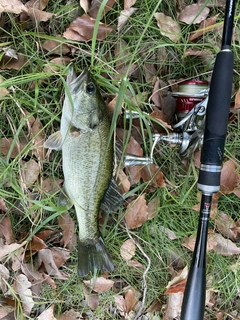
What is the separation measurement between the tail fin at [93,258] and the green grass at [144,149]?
137mm

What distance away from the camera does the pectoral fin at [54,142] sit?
1.62 metres

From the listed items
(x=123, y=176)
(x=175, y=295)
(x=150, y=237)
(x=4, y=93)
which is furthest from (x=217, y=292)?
(x=4, y=93)

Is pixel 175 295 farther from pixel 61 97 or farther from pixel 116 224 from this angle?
pixel 61 97

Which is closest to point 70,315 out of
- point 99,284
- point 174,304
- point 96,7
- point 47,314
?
point 47,314

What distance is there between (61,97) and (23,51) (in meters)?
0.28

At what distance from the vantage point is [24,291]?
189 centimetres

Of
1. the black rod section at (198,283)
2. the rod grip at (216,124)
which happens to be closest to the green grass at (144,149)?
the rod grip at (216,124)

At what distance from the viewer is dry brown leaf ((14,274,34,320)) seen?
1876 mm

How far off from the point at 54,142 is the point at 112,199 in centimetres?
38

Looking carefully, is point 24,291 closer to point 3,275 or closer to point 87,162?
point 3,275

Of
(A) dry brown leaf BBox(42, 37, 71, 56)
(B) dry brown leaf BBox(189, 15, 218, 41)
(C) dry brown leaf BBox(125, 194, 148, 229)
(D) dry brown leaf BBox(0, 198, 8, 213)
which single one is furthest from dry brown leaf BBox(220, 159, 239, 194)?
(D) dry brown leaf BBox(0, 198, 8, 213)

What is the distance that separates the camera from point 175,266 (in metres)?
2.00

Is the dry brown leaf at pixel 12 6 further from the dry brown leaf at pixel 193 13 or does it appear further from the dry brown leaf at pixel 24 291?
the dry brown leaf at pixel 24 291

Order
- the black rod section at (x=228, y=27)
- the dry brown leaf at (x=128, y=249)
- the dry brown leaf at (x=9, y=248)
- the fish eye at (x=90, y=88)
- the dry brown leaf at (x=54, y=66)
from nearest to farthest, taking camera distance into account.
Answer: the black rod section at (x=228, y=27) < the fish eye at (x=90, y=88) < the dry brown leaf at (x=54, y=66) < the dry brown leaf at (x=9, y=248) < the dry brown leaf at (x=128, y=249)
